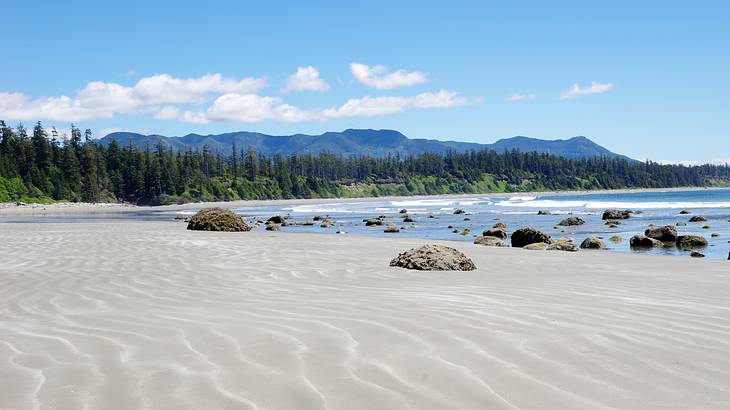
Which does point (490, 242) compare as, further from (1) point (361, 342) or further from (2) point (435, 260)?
(1) point (361, 342)

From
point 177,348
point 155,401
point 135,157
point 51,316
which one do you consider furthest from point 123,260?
point 135,157

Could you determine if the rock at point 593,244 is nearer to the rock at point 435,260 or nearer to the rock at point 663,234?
the rock at point 663,234

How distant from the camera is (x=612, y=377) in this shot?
3.88 meters

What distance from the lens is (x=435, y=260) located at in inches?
462

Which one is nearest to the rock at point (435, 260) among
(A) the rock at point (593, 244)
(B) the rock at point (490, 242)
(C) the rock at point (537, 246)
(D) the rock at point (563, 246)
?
(C) the rock at point (537, 246)

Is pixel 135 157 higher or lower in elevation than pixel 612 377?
higher

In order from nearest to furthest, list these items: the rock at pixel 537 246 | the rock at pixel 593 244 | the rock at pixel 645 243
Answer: the rock at pixel 537 246
the rock at pixel 593 244
the rock at pixel 645 243

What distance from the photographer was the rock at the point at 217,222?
25.8m

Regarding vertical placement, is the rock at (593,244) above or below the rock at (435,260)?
below

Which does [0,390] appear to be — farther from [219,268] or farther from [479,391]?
[219,268]

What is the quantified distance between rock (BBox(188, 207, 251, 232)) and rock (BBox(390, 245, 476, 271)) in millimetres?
15044

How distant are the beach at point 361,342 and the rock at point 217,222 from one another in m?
15.3

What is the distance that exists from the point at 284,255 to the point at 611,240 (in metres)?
14.6

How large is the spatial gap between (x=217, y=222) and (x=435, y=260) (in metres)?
16.1
